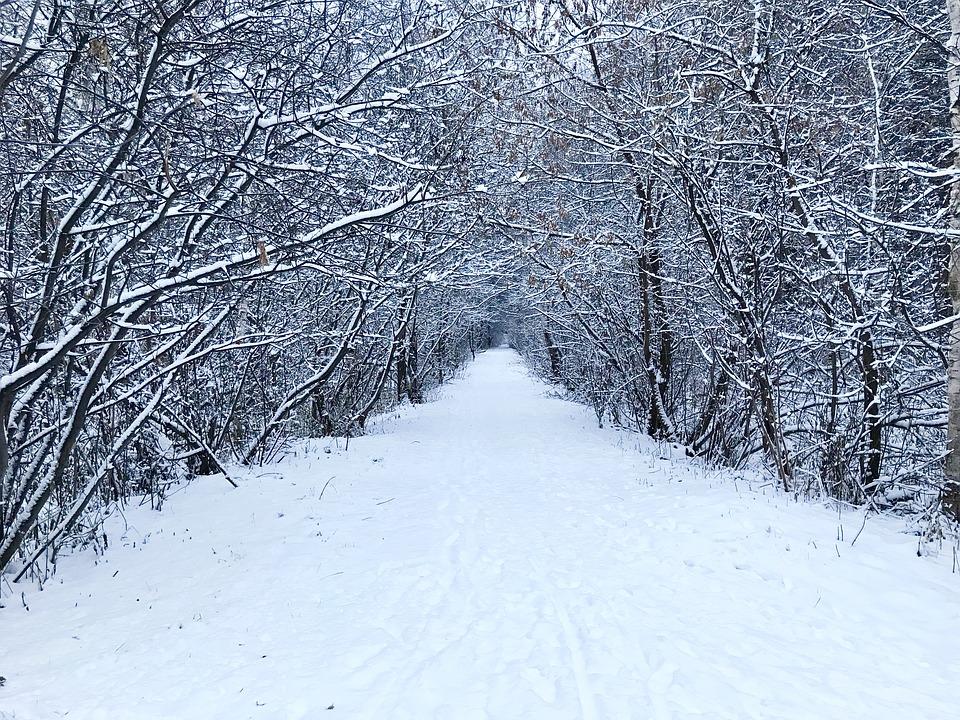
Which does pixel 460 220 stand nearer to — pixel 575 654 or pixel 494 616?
pixel 494 616

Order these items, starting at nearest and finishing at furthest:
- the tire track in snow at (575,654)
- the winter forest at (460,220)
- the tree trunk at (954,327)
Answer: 1. the tire track in snow at (575,654)
2. the winter forest at (460,220)
3. the tree trunk at (954,327)

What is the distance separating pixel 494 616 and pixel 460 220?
8.60 metres

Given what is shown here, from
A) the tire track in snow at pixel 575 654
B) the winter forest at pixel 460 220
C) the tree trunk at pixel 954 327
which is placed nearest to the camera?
the tire track in snow at pixel 575 654

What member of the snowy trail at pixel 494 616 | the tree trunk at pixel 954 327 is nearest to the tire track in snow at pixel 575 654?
the snowy trail at pixel 494 616

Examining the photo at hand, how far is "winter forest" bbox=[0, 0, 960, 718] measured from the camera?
4340mm

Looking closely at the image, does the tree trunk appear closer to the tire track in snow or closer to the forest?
the forest

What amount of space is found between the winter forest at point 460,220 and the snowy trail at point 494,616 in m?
0.31

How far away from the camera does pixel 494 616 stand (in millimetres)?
4270

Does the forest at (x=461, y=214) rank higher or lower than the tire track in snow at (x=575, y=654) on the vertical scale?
higher

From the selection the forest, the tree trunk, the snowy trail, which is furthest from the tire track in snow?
the tree trunk

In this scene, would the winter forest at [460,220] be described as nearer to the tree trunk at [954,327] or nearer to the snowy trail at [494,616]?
the tree trunk at [954,327]

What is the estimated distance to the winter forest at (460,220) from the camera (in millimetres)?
4340

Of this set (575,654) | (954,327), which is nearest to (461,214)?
(954,327)

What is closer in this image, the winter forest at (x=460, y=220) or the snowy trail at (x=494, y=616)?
the snowy trail at (x=494, y=616)
